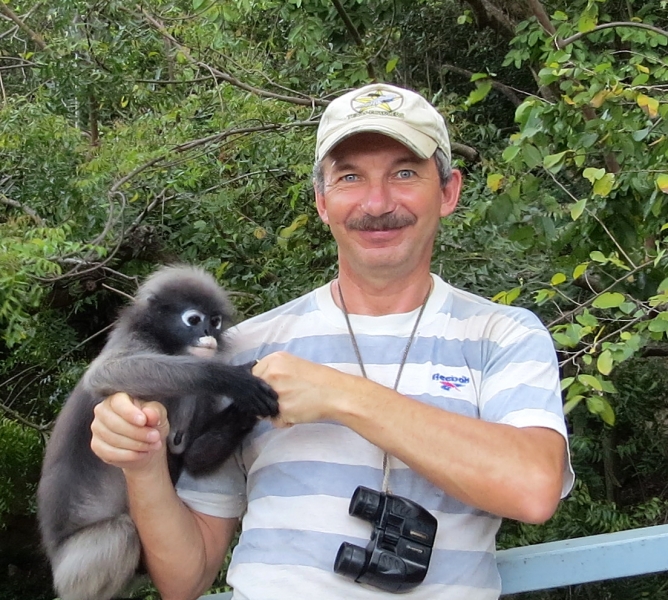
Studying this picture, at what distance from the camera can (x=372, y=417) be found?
4.01 feet

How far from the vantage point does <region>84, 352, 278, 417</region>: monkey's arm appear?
1490mm

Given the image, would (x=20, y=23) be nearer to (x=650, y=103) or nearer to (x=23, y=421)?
(x=23, y=421)

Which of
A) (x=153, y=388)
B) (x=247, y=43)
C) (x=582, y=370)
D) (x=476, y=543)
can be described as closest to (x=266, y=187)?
(x=247, y=43)

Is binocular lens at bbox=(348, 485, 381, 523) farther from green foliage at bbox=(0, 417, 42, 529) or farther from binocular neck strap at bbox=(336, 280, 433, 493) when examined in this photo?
green foliage at bbox=(0, 417, 42, 529)

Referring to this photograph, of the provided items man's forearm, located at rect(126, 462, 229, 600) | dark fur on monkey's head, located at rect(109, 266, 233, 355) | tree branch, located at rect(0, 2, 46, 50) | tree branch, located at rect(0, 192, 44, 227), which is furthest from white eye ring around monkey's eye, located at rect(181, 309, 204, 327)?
tree branch, located at rect(0, 2, 46, 50)

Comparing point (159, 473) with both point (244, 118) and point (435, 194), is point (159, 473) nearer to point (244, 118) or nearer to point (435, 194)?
point (435, 194)

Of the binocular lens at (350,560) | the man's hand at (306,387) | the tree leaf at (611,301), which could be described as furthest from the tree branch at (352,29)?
the binocular lens at (350,560)

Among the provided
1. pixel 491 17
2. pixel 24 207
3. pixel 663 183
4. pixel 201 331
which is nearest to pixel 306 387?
pixel 201 331

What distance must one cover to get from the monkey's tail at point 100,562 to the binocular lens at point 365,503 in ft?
2.46

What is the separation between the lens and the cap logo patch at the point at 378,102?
4.91 ft

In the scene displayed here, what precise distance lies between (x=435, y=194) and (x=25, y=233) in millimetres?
1432

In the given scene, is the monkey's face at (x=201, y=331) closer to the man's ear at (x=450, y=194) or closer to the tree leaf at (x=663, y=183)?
the man's ear at (x=450, y=194)

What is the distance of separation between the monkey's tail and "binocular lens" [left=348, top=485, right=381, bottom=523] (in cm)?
75

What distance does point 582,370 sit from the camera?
2.54 meters
